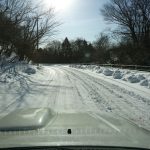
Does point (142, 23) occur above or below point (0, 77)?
above

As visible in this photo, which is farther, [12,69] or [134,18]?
[134,18]

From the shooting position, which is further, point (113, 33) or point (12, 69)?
point (113, 33)

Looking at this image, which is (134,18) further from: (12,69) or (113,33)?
(12,69)

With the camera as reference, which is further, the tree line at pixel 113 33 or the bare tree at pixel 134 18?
the bare tree at pixel 134 18

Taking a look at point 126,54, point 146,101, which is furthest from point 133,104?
point 126,54

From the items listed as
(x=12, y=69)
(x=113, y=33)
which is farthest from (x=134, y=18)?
(x=12, y=69)

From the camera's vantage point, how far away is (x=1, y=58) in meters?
35.1

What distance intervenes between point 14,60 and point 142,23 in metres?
23.1

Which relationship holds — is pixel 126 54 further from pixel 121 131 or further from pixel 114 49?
pixel 121 131

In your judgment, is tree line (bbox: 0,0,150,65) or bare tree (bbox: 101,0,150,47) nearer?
tree line (bbox: 0,0,150,65)

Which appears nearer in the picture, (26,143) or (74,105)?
(26,143)

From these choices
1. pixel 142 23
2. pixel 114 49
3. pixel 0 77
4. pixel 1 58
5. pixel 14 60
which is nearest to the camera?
pixel 0 77

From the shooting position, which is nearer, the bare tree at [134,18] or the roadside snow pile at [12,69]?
the roadside snow pile at [12,69]

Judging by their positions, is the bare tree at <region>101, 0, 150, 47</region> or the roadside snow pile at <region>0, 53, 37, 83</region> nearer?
the roadside snow pile at <region>0, 53, 37, 83</region>
